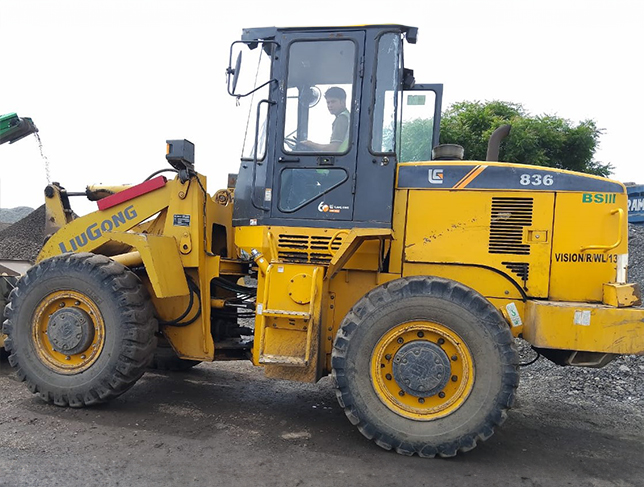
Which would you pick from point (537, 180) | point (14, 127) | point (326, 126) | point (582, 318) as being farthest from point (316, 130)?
point (14, 127)

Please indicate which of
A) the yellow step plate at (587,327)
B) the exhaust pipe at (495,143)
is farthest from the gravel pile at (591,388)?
the exhaust pipe at (495,143)

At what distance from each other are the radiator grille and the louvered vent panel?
1234 mm

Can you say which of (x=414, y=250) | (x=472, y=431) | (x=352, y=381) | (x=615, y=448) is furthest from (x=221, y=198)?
(x=615, y=448)

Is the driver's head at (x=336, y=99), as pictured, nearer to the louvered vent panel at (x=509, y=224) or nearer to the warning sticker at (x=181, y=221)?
the louvered vent panel at (x=509, y=224)

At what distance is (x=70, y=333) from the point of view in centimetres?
437

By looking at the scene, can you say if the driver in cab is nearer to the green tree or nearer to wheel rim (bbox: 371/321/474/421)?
wheel rim (bbox: 371/321/474/421)

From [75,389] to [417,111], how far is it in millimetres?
4065

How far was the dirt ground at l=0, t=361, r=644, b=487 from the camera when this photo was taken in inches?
131

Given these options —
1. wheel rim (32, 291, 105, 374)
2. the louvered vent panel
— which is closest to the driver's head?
the louvered vent panel

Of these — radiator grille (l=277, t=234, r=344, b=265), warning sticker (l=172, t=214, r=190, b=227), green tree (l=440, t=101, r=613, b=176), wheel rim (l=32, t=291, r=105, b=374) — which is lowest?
wheel rim (l=32, t=291, r=105, b=374)

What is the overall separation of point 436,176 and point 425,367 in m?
1.55

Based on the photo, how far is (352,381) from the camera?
12.4 feet

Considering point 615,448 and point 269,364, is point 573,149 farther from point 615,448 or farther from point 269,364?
point 269,364

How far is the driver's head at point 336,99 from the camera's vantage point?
437 cm
